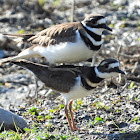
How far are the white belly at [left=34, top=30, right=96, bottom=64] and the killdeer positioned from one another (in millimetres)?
223

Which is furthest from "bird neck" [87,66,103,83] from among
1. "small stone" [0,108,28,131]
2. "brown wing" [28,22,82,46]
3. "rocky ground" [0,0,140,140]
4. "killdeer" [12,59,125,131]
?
"small stone" [0,108,28,131]

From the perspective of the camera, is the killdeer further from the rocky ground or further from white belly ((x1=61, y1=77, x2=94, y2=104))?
the rocky ground

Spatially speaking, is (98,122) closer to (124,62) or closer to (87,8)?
(124,62)

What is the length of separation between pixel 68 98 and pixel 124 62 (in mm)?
3788

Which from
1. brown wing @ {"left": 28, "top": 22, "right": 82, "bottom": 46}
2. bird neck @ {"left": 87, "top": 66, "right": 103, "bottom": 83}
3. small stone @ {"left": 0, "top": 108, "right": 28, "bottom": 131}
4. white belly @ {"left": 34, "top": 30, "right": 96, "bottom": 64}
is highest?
brown wing @ {"left": 28, "top": 22, "right": 82, "bottom": 46}

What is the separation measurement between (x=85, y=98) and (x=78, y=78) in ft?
4.76

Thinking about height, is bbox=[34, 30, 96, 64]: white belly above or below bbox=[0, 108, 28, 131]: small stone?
above

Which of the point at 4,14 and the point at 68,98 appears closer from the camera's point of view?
the point at 68,98

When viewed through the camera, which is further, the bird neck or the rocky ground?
the rocky ground

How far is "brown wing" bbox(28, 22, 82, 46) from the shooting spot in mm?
5359

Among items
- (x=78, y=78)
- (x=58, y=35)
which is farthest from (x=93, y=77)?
(x=58, y=35)

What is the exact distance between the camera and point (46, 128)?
5.55m

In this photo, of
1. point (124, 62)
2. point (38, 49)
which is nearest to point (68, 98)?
point (38, 49)

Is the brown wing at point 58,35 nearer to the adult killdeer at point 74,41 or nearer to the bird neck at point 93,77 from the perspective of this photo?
the adult killdeer at point 74,41
